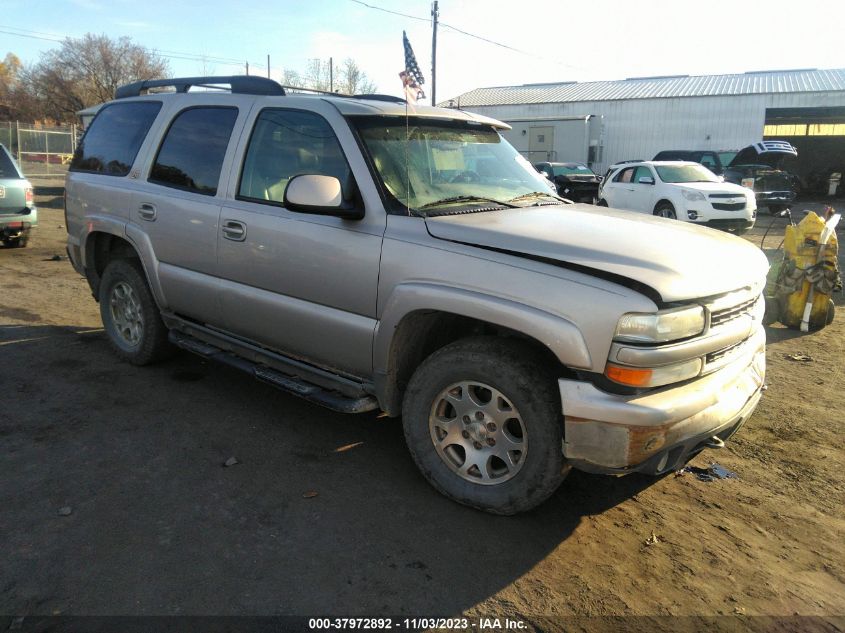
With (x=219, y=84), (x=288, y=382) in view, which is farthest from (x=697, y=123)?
(x=288, y=382)

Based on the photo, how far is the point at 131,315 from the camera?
522 cm

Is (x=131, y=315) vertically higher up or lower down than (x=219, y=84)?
lower down

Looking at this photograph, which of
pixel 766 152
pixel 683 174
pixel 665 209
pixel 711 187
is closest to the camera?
pixel 711 187

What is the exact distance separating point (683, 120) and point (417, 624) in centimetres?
3470

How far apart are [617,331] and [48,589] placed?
2523 millimetres

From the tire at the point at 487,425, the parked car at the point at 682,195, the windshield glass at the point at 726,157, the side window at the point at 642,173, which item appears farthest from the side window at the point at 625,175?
the tire at the point at 487,425

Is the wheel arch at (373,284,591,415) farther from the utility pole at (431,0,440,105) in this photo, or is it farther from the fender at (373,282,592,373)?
the utility pole at (431,0,440,105)

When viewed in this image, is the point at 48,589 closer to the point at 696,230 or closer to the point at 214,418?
the point at 214,418

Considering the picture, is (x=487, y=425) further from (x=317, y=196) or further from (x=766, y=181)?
(x=766, y=181)

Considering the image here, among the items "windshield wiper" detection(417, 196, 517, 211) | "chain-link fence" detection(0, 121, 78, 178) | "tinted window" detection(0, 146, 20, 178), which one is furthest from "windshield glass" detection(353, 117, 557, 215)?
"chain-link fence" detection(0, 121, 78, 178)

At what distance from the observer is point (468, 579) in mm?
2740

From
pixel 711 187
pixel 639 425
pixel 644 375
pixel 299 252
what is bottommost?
pixel 639 425

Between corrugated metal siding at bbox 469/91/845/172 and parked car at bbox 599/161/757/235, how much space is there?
62.1ft

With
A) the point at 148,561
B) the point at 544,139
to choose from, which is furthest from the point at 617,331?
the point at 544,139
